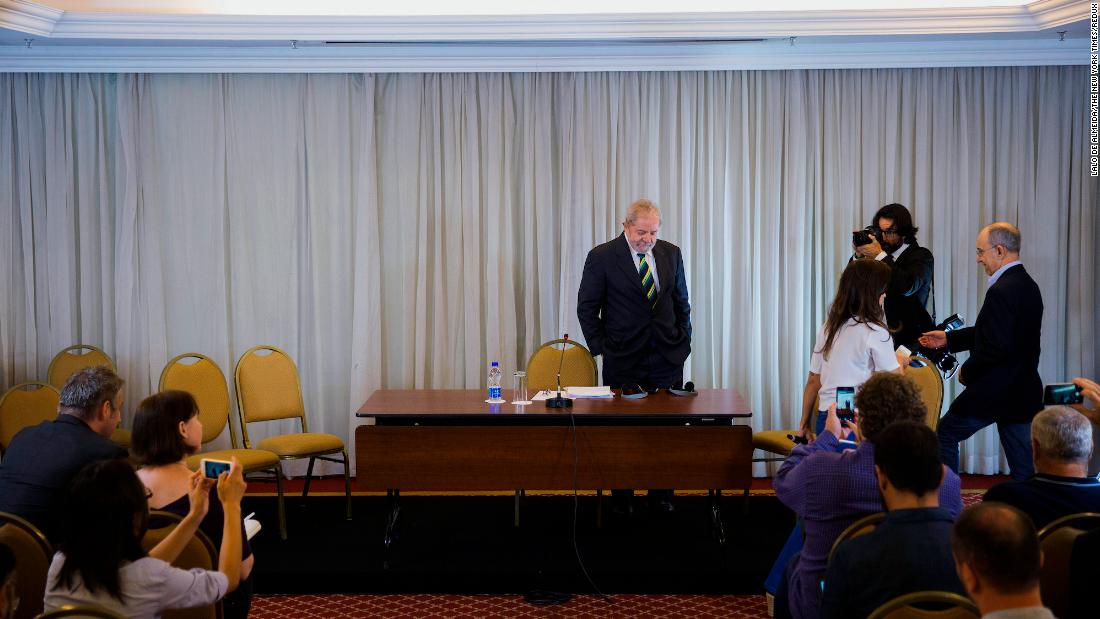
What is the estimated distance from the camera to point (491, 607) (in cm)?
457

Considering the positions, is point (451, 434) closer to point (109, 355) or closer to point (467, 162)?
point (467, 162)

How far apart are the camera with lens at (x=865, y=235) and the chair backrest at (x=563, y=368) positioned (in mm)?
1877

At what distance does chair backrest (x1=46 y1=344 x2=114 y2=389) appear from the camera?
641 cm

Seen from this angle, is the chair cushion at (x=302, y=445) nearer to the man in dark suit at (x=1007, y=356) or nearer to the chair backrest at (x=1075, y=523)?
the man in dark suit at (x=1007, y=356)

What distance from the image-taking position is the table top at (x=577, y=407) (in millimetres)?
4832

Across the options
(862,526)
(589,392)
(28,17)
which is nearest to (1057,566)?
(862,526)

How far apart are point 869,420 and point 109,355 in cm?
549

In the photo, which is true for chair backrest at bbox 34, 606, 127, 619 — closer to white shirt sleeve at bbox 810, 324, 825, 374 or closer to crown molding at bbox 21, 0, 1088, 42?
white shirt sleeve at bbox 810, 324, 825, 374

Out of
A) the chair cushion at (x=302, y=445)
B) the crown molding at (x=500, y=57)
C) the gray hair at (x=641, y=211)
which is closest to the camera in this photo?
the chair cushion at (x=302, y=445)

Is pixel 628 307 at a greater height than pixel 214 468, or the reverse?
pixel 628 307

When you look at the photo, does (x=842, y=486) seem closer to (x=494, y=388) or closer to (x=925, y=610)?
(x=925, y=610)

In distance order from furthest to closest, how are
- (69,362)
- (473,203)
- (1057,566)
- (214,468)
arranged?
(473,203) < (69,362) < (214,468) < (1057,566)

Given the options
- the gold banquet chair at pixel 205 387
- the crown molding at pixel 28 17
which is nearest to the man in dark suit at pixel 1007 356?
the gold banquet chair at pixel 205 387

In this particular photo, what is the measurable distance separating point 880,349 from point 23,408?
472 cm
